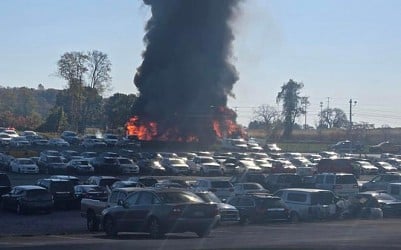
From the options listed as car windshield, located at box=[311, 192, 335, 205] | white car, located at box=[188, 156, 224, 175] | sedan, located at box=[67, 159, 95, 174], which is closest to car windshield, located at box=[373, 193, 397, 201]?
car windshield, located at box=[311, 192, 335, 205]

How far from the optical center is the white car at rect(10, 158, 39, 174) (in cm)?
6162

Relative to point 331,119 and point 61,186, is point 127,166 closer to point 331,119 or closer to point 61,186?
point 61,186

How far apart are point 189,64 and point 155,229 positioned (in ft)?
206

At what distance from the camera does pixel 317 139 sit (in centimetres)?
13188

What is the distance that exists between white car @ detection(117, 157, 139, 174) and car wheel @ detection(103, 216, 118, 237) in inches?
1574

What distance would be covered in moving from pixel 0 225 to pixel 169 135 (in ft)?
178

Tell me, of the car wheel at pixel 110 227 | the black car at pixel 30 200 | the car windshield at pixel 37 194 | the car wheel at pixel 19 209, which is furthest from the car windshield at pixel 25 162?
the car wheel at pixel 110 227

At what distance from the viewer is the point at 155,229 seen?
24656 millimetres

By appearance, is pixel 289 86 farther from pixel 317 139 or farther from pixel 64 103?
pixel 64 103

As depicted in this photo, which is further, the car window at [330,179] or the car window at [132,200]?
the car window at [330,179]

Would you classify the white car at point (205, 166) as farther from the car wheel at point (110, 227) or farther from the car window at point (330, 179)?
the car wheel at point (110, 227)

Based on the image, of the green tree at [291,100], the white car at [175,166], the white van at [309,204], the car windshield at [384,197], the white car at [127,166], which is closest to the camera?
the white van at [309,204]

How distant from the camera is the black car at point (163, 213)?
80.4 ft

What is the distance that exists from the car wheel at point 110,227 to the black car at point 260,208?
10208mm
